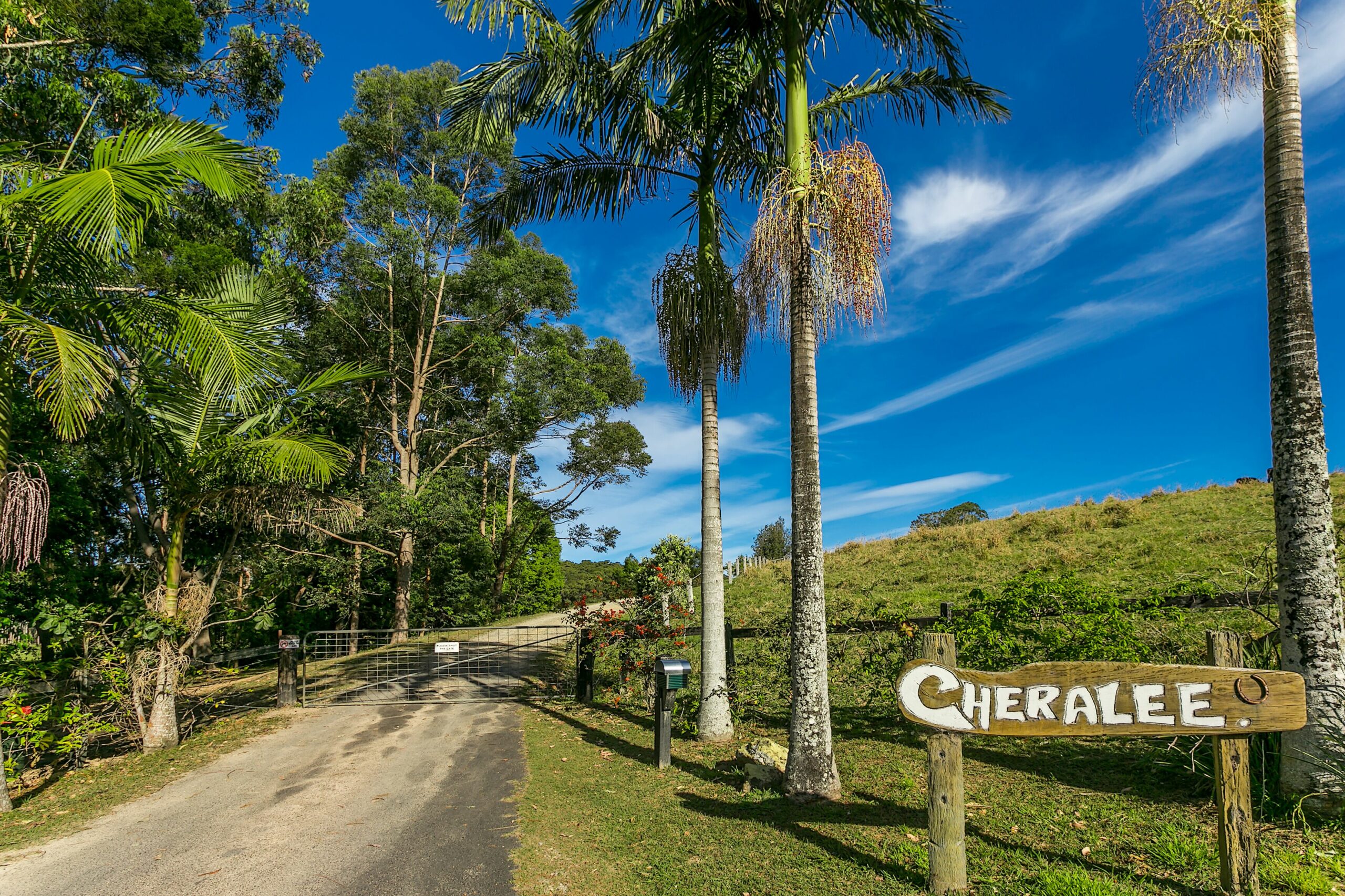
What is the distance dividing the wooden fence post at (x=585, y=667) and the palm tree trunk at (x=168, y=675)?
544cm

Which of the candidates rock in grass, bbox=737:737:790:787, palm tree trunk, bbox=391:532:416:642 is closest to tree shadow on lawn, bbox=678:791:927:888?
rock in grass, bbox=737:737:790:787

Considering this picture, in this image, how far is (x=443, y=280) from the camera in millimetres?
20594

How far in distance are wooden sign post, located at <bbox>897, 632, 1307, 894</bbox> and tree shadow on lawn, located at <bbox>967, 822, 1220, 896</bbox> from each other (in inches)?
8.7

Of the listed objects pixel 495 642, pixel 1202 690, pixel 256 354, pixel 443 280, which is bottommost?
pixel 495 642

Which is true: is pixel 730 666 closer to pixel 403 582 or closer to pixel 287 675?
pixel 287 675

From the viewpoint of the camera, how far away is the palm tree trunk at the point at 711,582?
7.75 meters

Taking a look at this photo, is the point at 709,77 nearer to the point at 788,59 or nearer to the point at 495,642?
the point at 788,59

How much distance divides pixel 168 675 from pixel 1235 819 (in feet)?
34.4

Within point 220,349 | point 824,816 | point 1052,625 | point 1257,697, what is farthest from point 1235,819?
point 220,349

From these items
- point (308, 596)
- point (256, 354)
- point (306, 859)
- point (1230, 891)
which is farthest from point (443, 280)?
point (1230, 891)

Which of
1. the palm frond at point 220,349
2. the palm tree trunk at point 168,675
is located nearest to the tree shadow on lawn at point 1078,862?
the palm frond at point 220,349

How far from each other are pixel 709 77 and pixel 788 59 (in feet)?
4.32

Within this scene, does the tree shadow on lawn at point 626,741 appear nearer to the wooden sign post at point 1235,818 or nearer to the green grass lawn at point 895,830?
the green grass lawn at point 895,830

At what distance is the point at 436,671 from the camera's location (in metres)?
14.2
